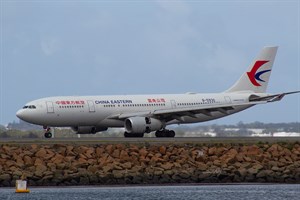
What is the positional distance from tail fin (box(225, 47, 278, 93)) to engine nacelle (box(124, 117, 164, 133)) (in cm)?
994

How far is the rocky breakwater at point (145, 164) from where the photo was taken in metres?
45.3

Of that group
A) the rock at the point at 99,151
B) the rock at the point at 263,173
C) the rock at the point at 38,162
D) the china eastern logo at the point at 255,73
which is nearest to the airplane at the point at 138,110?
the china eastern logo at the point at 255,73

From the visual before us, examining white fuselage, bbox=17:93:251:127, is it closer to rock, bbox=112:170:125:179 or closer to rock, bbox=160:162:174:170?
rock, bbox=160:162:174:170

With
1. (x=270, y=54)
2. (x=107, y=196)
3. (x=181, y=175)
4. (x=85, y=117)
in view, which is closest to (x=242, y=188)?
(x=181, y=175)

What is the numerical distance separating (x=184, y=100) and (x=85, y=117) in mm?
7755

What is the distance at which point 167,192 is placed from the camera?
41.8 meters

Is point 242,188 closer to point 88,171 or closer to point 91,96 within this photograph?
point 88,171

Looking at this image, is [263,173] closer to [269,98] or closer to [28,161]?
[28,161]

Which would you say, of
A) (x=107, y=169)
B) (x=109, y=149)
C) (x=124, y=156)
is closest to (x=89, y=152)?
(x=109, y=149)

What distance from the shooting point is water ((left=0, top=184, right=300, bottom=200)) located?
39.8 m

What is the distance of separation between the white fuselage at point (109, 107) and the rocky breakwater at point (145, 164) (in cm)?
1330

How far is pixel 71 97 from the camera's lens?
67.4 meters

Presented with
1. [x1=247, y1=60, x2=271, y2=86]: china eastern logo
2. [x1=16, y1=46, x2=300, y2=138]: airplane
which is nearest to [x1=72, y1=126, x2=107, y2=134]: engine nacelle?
[x1=16, y1=46, x2=300, y2=138]: airplane

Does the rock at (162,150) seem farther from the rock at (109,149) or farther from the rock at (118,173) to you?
the rock at (118,173)
